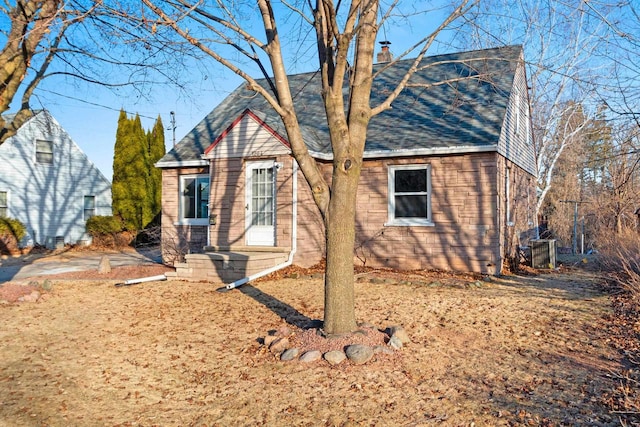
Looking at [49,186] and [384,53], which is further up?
[384,53]

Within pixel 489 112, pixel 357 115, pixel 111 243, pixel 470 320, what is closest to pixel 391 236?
pixel 489 112

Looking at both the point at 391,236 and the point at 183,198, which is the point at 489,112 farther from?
the point at 183,198

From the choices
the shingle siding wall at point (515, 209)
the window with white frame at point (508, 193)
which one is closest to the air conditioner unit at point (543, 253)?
the shingle siding wall at point (515, 209)

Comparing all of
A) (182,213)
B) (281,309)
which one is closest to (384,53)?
(182,213)

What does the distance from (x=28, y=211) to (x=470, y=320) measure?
2235 cm

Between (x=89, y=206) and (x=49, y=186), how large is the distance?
92.3 inches

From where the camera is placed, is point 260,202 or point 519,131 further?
point 519,131

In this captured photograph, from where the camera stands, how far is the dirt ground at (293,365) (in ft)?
13.9

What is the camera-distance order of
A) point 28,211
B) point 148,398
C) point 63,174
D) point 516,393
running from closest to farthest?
point 516,393 < point 148,398 < point 28,211 < point 63,174

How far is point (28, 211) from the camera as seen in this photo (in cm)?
2291

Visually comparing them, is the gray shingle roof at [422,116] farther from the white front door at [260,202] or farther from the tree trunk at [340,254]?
the tree trunk at [340,254]

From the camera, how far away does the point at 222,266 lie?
11.3 meters

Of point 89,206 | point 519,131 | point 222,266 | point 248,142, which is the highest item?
point 519,131

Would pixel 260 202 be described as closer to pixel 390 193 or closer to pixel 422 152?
pixel 390 193
